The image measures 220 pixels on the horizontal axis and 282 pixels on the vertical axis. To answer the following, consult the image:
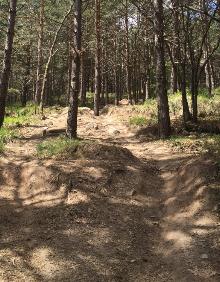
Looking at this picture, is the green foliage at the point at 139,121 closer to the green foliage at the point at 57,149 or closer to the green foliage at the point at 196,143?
the green foliage at the point at 196,143

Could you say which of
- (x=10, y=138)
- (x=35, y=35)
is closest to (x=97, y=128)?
(x=10, y=138)

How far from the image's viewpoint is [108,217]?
870 cm

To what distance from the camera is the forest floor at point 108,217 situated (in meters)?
6.95

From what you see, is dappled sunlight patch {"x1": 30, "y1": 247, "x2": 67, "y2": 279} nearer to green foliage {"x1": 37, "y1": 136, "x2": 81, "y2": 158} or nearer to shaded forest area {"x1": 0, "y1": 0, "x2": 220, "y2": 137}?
green foliage {"x1": 37, "y1": 136, "x2": 81, "y2": 158}

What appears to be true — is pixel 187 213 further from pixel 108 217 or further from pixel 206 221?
pixel 108 217

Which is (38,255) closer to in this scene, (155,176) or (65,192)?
(65,192)

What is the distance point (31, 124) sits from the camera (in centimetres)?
1973

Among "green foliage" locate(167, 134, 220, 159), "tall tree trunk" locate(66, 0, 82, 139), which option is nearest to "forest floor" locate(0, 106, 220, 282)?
"green foliage" locate(167, 134, 220, 159)

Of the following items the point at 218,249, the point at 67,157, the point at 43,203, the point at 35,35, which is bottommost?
the point at 218,249

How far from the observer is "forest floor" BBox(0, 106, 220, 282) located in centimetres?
695

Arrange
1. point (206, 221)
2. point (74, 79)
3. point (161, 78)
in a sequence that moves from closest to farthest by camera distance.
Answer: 1. point (206, 221)
2. point (74, 79)
3. point (161, 78)

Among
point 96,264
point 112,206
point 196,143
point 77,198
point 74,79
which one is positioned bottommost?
point 96,264

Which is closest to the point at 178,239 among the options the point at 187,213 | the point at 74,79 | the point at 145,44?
the point at 187,213

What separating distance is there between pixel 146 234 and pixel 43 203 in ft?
8.18
